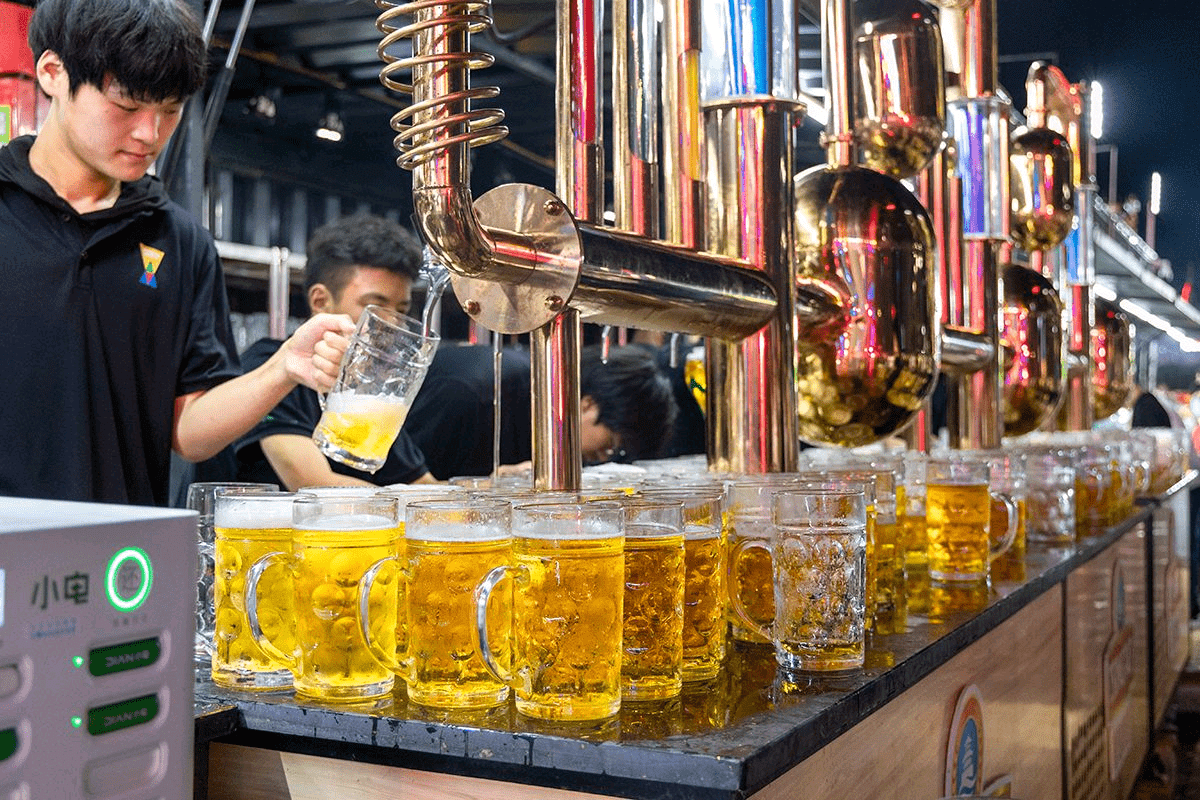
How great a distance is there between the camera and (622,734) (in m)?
0.79

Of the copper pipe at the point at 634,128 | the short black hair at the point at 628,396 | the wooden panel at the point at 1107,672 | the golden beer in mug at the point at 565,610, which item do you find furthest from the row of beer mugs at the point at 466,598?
the short black hair at the point at 628,396

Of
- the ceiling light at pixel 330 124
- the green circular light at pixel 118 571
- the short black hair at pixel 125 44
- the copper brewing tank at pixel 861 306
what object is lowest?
the green circular light at pixel 118 571

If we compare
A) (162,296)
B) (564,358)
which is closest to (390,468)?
(162,296)

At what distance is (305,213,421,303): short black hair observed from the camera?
2516 millimetres

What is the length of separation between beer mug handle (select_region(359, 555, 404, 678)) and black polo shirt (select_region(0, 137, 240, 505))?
41.6 inches

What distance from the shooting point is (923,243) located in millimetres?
1793

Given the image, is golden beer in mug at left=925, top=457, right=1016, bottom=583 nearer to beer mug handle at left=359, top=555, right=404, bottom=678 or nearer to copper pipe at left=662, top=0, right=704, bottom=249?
copper pipe at left=662, top=0, right=704, bottom=249

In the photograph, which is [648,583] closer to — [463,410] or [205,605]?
[205,605]

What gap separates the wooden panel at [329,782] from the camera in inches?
32.0

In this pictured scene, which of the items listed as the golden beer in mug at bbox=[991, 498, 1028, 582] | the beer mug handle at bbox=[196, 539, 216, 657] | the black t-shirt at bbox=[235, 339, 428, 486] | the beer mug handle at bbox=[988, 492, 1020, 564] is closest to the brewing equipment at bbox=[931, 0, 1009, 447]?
the golden beer in mug at bbox=[991, 498, 1028, 582]

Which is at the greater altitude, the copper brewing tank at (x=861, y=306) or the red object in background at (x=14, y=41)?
the red object in background at (x=14, y=41)

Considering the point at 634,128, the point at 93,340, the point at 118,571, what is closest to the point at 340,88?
the point at 93,340

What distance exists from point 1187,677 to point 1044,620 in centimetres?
306

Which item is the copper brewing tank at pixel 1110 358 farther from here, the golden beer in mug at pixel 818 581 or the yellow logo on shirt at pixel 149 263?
the golden beer in mug at pixel 818 581
